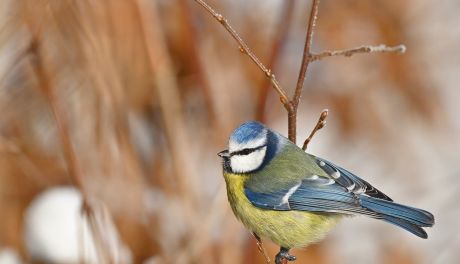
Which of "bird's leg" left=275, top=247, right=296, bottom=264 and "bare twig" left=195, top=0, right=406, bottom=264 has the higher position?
"bare twig" left=195, top=0, right=406, bottom=264

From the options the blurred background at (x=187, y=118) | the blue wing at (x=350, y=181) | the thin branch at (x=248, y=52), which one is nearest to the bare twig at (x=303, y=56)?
the thin branch at (x=248, y=52)

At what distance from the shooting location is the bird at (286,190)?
5.56 ft

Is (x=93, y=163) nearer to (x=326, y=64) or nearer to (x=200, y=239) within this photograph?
(x=200, y=239)

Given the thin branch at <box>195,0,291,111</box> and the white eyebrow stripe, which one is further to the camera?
the white eyebrow stripe

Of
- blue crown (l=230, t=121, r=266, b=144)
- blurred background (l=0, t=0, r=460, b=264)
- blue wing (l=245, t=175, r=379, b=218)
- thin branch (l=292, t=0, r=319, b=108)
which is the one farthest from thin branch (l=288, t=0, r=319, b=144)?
blurred background (l=0, t=0, r=460, b=264)

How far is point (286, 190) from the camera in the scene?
A: 67.8 inches

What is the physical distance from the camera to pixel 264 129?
1.70 meters

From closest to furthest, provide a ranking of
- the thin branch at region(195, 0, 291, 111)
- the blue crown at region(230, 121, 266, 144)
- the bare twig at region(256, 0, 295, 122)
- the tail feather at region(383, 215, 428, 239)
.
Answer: the thin branch at region(195, 0, 291, 111) → the tail feather at region(383, 215, 428, 239) → the blue crown at region(230, 121, 266, 144) → the bare twig at region(256, 0, 295, 122)

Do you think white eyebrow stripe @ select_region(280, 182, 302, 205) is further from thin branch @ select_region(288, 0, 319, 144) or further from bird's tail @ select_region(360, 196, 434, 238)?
thin branch @ select_region(288, 0, 319, 144)

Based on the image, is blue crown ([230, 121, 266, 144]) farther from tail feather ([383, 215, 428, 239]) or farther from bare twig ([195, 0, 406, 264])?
tail feather ([383, 215, 428, 239])

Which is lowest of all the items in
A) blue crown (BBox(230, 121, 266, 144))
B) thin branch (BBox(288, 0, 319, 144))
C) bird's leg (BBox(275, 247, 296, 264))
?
bird's leg (BBox(275, 247, 296, 264))

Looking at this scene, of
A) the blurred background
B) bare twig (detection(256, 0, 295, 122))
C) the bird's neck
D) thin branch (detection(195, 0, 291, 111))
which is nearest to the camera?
thin branch (detection(195, 0, 291, 111))

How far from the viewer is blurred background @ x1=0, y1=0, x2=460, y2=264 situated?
271cm

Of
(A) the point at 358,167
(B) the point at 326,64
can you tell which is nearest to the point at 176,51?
(B) the point at 326,64
